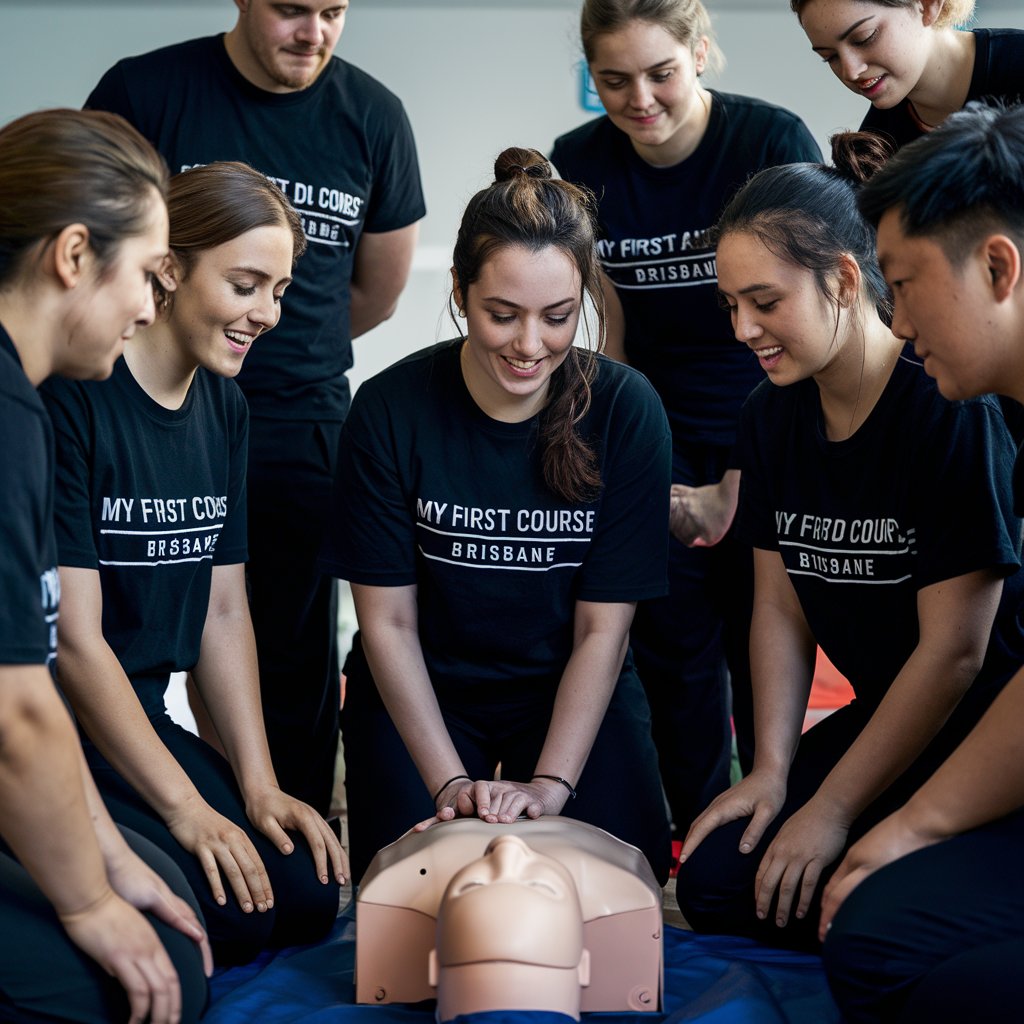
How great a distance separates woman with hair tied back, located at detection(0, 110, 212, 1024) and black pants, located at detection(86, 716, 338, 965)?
0.97 feet

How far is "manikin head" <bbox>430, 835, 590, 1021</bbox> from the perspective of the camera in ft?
4.70

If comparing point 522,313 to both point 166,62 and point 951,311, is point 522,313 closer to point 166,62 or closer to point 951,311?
point 951,311

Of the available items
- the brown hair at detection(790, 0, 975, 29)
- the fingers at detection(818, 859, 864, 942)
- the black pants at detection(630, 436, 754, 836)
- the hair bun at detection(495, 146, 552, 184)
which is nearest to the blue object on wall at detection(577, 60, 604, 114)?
the black pants at detection(630, 436, 754, 836)

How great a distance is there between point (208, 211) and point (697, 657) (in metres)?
1.22

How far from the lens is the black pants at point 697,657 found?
252 cm

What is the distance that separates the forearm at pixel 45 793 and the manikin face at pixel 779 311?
1081 millimetres

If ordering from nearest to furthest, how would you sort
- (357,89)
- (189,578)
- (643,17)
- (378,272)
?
(189,578), (643,17), (357,89), (378,272)

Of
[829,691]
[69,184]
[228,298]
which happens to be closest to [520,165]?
[228,298]

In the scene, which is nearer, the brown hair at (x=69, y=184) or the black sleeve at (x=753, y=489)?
the brown hair at (x=69, y=184)

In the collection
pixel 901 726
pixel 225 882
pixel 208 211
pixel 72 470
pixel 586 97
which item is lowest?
pixel 225 882

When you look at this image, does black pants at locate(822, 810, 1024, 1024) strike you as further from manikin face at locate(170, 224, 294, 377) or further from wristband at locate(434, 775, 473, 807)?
manikin face at locate(170, 224, 294, 377)

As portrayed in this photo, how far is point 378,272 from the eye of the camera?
9.02 ft

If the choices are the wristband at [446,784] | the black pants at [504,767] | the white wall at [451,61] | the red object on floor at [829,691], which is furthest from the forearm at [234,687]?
the white wall at [451,61]

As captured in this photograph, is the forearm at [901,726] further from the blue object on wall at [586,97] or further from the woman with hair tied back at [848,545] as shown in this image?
the blue object on wall at [586,97]
